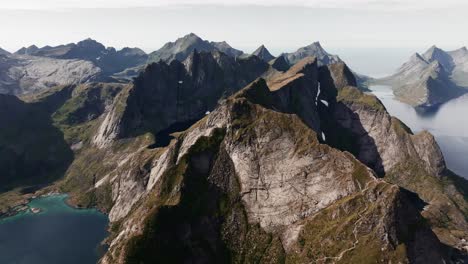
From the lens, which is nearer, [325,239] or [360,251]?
[360,251]

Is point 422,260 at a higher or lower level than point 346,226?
lower

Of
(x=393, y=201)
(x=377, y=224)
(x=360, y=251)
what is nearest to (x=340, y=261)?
(x=360, y=251)

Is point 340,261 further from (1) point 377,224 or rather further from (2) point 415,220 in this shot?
(2) point 415,220

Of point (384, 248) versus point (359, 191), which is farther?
point (359, 191)

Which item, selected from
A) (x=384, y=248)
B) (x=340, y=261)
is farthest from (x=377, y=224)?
(x=340, y=261)

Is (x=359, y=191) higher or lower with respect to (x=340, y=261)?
higher

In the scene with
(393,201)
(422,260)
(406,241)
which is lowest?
(422,260)

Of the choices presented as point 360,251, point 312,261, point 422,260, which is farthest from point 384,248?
point 312,261
